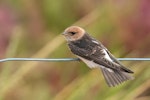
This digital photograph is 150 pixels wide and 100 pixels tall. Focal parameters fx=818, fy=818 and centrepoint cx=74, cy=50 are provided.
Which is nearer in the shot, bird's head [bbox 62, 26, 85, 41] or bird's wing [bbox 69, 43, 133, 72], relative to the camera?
bird's wing [bbox 69, 43, 133, 72]

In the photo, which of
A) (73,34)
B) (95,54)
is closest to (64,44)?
(73,34)

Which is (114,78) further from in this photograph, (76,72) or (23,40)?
(23,40)

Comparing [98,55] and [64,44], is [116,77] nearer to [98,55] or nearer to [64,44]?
[98,55]

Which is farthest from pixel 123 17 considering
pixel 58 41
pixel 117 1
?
pixel 58 41

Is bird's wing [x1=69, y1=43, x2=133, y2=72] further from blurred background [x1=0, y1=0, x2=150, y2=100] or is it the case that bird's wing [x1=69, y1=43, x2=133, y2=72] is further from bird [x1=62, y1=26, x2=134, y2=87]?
blurred background [x1=0, y1=0, x2=150, y2=100]

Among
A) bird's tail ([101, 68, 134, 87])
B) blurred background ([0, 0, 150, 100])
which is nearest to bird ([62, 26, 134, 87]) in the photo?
bird's tail ([101, 68, 134, 87])

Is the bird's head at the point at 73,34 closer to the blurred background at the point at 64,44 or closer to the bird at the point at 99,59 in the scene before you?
the bird at the point at 99,59

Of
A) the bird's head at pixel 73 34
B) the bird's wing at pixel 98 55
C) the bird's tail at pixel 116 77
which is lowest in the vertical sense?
the bird's tail at pixel 116 77

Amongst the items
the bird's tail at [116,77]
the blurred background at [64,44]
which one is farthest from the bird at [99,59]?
the blurred background at [64,44]
